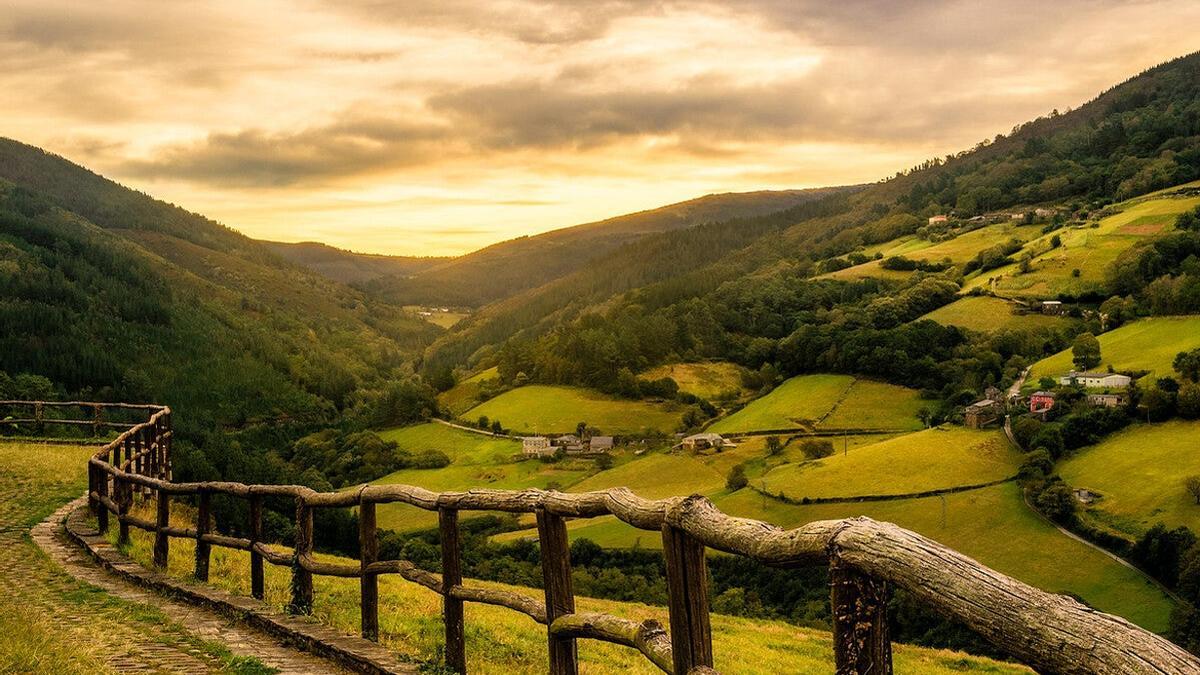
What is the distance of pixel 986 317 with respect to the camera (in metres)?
149

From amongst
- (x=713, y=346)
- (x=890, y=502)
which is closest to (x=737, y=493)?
(x=890, y=502)

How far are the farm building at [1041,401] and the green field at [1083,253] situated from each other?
5029 cm

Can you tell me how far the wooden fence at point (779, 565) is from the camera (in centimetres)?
345

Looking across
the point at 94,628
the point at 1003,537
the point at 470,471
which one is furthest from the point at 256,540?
the point at 470,471

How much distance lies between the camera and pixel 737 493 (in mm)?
97062

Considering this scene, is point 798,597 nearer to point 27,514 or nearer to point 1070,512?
point 1070,512

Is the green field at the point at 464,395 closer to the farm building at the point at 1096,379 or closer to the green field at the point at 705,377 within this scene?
the green field at the point at 705,377

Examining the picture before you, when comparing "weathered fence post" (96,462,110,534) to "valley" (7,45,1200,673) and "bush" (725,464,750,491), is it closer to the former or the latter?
"valley" (7,45,1200,673)

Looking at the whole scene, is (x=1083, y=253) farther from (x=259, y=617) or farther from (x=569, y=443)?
(x=259, y=617)

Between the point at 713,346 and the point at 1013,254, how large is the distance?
Result: 65288mm

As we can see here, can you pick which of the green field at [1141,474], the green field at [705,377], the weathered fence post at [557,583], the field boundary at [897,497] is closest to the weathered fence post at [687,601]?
the weathered fence post at [557,583]

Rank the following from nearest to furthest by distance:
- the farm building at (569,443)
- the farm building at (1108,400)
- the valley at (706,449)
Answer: the valley at (706,449)
the farm building at (1108,400)
the farm building at (569,443)

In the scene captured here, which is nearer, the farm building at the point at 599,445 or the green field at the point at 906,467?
the green field at the point at 906,467

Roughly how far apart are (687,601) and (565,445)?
12705 centimetres
